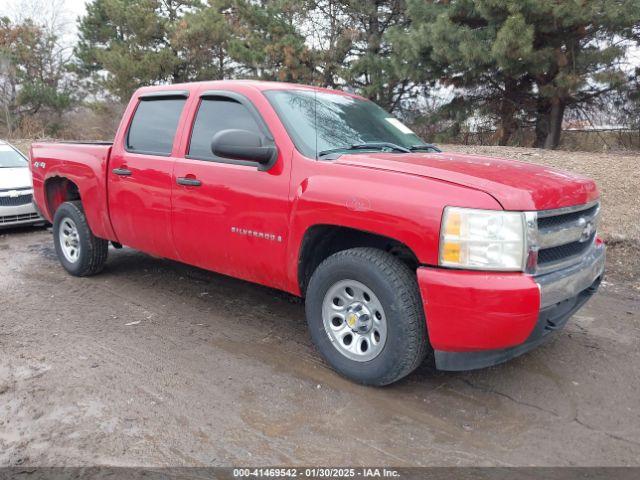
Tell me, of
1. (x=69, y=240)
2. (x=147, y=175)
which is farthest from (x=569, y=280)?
(x=69, y=240)

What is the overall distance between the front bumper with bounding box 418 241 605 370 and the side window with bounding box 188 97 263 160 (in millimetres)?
1913

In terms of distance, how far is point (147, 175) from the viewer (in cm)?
452

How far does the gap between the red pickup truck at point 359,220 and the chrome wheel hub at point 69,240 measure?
99 centimetres

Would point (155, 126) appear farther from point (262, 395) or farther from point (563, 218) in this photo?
point (563, 218)

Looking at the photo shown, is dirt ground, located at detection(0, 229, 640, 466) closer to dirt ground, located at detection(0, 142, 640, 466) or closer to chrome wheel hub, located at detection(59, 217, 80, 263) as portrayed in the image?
dirt ground, located at detection(0, 142, 640, 466)

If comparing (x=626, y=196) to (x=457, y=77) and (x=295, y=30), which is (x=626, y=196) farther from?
(x=295, y=30)

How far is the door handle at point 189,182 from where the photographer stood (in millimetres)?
4087

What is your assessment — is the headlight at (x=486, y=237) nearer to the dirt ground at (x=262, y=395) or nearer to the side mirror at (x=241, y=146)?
the dirt ground at (x=262, y=395)

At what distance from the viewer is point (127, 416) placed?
3010 millimetres

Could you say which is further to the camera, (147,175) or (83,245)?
(83,245)

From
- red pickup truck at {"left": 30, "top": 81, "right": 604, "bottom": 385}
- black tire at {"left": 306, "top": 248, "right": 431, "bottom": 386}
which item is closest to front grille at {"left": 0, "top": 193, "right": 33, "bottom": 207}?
red pickup truck at {"left": 30, "top": 81, "right": 604, "bottom": 385}

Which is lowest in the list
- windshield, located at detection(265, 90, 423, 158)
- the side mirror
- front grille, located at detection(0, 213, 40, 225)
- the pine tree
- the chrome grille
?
front grille, located at detection(0, 213, 40, 225)

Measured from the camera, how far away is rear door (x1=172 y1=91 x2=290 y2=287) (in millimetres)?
3656

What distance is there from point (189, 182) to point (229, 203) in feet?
1.57
